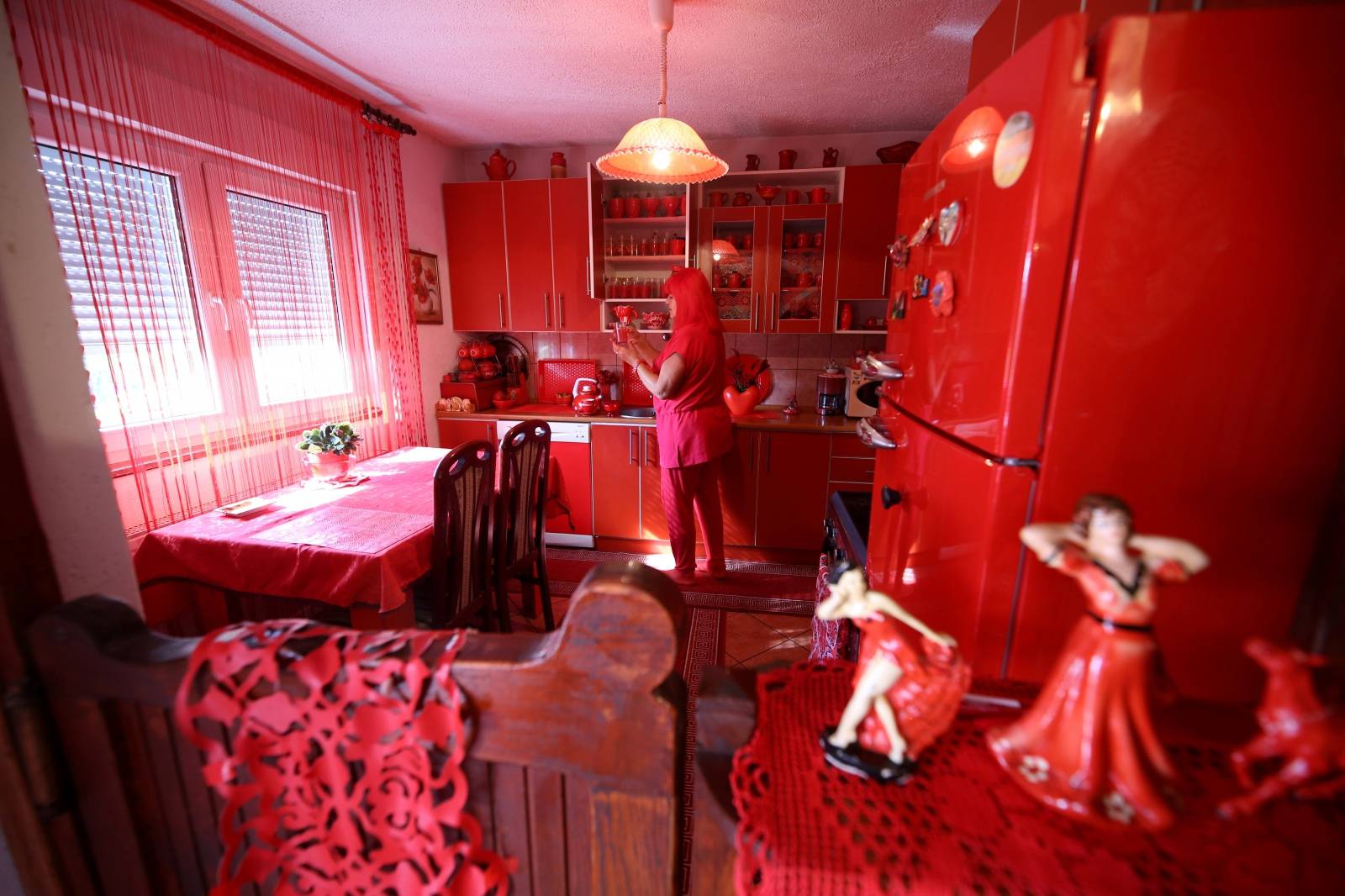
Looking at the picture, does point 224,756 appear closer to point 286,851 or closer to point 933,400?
point 286,851

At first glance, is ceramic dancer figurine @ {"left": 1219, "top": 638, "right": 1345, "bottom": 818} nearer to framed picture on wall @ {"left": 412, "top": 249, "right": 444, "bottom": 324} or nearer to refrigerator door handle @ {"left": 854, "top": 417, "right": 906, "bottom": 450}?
refrigerator door handle @ {"left": 854, "top": 417, "right": 906, "bottom": 450}

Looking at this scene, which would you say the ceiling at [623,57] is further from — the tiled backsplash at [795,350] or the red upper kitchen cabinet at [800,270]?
the tiled backsplash at [795,350]

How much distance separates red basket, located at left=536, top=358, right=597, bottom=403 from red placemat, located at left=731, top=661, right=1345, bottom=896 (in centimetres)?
329

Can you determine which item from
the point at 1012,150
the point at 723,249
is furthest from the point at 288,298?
the point at 1012,150

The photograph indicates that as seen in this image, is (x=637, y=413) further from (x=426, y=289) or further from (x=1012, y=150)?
(x=1012, y=150)

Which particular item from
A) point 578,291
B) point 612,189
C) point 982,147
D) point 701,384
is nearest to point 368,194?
point 578,291

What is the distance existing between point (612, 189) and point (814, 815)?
358cm

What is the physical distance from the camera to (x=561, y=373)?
3693 millimetres

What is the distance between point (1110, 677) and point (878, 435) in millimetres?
844

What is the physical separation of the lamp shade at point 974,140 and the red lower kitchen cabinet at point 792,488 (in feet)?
6.89

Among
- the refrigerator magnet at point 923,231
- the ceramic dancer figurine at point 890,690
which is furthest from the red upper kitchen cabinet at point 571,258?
the ceramic dancer figurine at point 890,690

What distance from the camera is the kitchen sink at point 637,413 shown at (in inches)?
126

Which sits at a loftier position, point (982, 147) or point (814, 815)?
point (982, 147)

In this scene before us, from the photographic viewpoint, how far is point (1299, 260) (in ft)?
2.11
